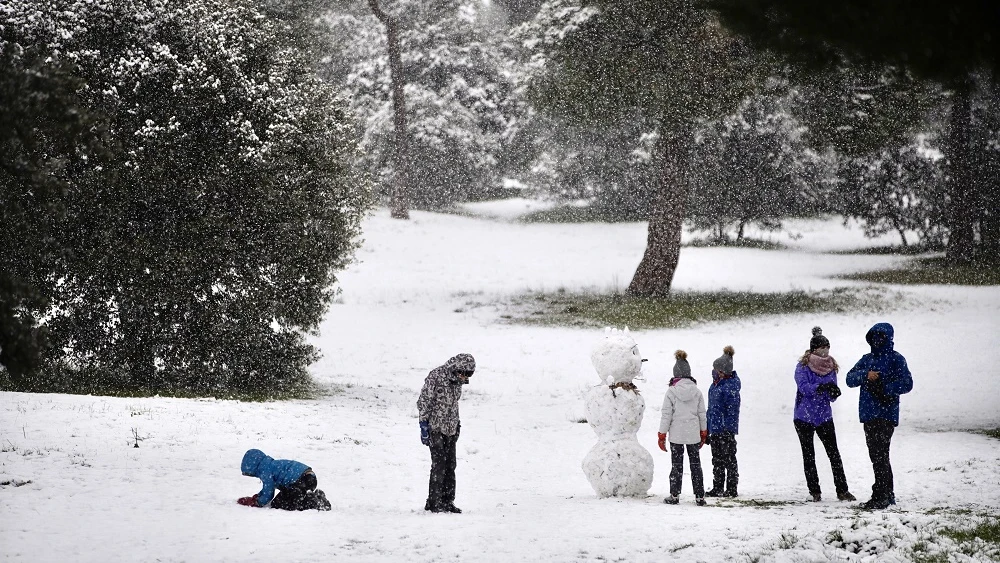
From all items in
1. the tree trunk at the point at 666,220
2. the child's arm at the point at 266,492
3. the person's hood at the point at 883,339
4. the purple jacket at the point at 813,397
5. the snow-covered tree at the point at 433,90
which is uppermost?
the snow-covered tree at the point at 433,90

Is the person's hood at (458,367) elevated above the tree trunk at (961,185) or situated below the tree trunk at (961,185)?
below

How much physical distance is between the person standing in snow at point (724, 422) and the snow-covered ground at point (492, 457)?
38 cm

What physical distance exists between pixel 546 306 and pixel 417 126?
2406cm

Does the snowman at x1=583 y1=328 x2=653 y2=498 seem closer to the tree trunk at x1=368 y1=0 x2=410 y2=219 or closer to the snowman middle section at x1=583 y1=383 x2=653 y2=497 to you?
the snowman middle section at x1=583 y1=383 x2=653 y2=497

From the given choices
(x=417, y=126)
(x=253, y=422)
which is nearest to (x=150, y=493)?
(x=253, y=422)

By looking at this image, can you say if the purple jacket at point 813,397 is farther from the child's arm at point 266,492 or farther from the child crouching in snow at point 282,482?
the child's arm at point 266,492

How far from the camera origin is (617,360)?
1012 cm

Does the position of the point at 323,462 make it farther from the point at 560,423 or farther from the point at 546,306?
the point at 546,306

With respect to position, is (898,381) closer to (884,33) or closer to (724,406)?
(724,406)

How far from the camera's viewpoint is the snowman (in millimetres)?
9938

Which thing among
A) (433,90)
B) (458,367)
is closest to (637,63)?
(458,367)

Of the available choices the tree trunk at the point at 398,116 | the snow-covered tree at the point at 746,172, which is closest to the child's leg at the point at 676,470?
the snow-covered tree at the point at 746,172

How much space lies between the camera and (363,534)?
7922 mm

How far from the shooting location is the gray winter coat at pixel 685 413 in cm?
992
